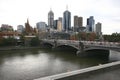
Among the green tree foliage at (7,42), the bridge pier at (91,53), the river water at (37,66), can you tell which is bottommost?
the river water at (37,66)

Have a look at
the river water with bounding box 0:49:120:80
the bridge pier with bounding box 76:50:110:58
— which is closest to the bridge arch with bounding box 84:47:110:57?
the bridge pier with bounding box 76:50:110:58

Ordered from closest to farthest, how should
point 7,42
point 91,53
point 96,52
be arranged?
point 91,53
point 96,52
point 7,42

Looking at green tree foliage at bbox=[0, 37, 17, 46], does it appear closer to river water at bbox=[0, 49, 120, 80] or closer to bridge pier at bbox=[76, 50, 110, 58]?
river water at bbox=[0, 49, 120, 80]

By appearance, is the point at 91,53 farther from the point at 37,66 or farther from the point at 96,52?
the point at 37,66

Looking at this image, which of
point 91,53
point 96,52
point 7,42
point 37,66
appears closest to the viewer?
point 37,66

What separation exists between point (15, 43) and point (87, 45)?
118 ft

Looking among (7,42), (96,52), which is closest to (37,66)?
(96,52)

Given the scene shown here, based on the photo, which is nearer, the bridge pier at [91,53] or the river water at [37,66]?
the river water at [37,66]

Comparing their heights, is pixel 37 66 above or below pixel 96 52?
below

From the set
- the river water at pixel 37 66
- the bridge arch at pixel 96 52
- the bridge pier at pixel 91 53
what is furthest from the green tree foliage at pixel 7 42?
the bridge arch at pixel 96 52

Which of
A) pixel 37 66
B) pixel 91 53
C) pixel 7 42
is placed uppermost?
pixel 7 42

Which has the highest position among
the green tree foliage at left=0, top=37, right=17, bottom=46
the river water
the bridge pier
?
the green tree foliage at left=0, top=37, right=17, bottom=46

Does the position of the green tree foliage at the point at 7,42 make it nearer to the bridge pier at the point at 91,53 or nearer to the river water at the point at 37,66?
Result: the river water at the point at 37,66

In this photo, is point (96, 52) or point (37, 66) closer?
point (37, 66)
